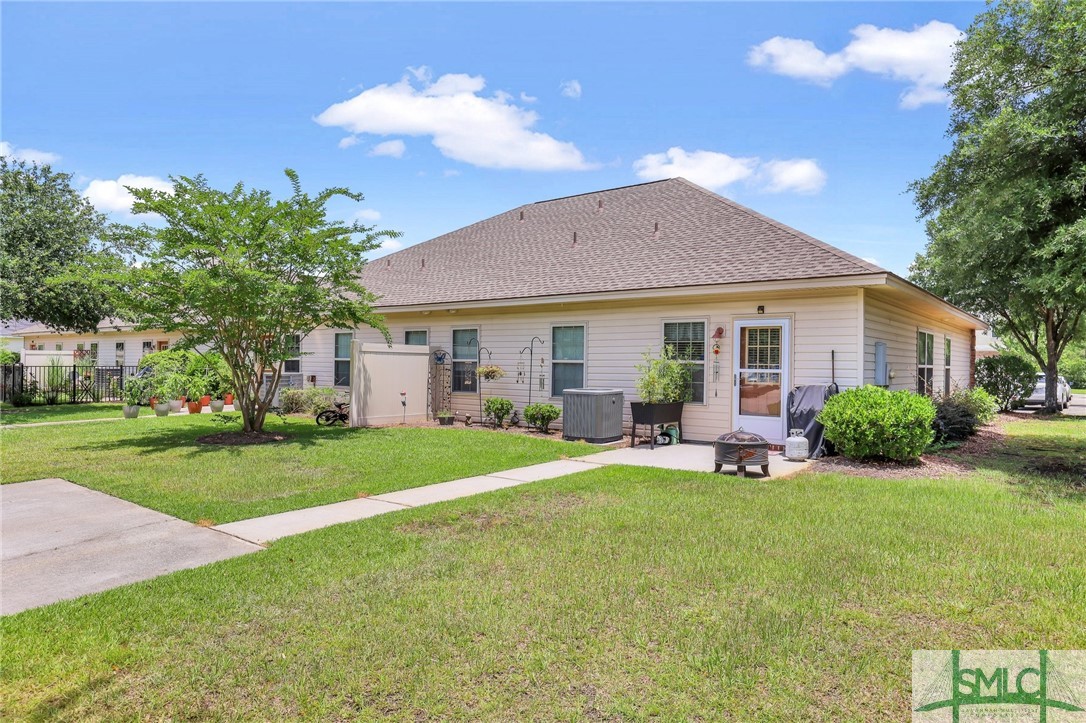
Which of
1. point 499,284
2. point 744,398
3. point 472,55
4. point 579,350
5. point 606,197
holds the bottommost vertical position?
point 744,398

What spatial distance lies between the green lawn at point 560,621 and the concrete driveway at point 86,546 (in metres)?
0.33

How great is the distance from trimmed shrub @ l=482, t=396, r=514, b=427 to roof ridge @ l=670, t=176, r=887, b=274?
6.49 m

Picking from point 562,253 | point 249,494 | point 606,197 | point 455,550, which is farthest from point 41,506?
point 606,197

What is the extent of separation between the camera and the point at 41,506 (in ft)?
19.7

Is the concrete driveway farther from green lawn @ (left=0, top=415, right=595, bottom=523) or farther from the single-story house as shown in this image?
the single-story house

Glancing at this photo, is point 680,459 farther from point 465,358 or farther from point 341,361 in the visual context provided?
point 341,361

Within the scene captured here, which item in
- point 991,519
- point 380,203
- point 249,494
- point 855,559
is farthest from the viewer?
point 380,203

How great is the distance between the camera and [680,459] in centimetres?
920

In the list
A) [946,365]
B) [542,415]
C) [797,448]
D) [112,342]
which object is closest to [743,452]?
[797,448]

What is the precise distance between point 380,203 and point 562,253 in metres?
4.41

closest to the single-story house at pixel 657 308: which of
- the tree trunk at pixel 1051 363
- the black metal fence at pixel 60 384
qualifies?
the tree trunk at pixel 1051 363

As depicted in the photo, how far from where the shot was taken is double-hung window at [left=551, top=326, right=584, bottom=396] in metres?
Answer: 12.8

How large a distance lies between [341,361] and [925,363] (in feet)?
49.7

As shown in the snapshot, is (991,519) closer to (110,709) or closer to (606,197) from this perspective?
(110,709)
